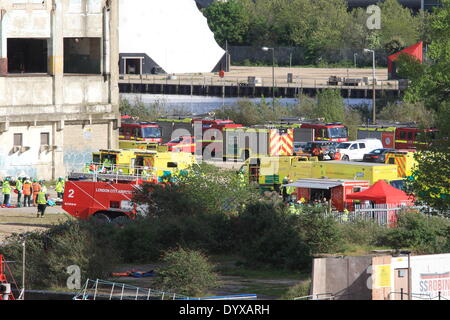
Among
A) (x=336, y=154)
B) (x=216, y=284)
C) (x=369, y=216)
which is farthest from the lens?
(x=336, y=154)

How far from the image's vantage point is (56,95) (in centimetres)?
5409

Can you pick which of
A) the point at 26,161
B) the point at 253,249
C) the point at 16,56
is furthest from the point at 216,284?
the point at 16,56

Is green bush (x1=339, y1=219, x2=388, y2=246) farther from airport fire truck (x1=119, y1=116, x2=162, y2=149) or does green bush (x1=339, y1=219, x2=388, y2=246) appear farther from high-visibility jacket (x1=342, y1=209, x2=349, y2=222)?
airport fire truck (x1=119, y1=116, x2=162, y2=149)

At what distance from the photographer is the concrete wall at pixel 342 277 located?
2255 cm

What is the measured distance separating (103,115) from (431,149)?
27861 mm

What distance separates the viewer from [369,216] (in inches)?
1468

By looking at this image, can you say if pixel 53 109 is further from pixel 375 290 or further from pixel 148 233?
pixel 375 290

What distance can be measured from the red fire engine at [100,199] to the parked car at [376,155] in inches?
770

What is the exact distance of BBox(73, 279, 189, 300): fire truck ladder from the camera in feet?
83.9

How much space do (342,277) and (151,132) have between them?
41.4 meters

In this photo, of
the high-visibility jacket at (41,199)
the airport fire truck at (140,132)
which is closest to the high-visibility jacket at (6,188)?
the high-visibility jacket at (41,199)

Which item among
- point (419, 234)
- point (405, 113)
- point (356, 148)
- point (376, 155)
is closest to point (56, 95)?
point (376, 155)

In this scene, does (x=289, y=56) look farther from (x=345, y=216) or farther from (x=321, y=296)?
(x=321, y=296)

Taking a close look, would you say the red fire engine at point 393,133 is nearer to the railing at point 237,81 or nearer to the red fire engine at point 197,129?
the red fire engine at point 197,129
